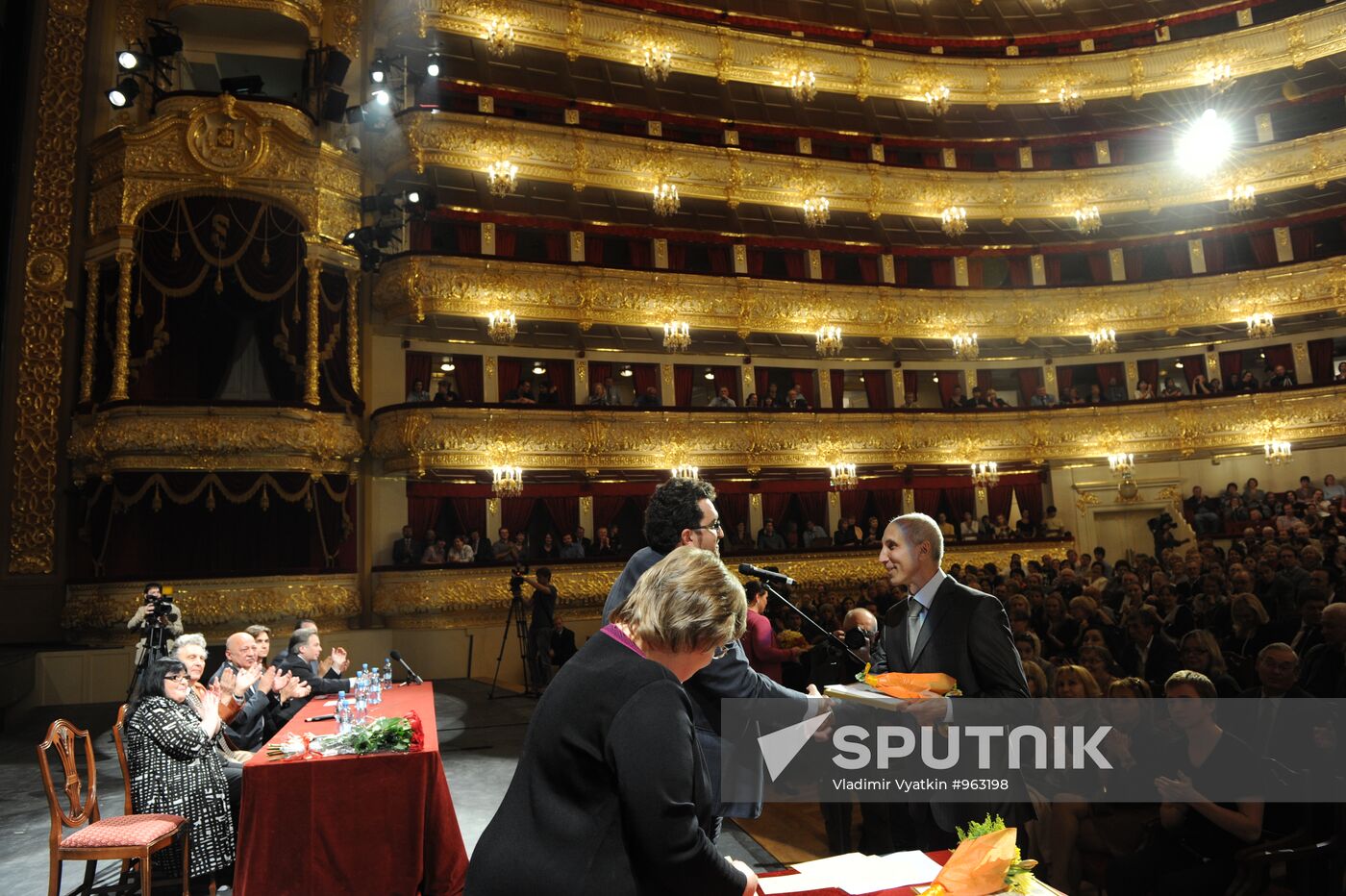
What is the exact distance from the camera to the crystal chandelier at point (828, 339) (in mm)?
17828

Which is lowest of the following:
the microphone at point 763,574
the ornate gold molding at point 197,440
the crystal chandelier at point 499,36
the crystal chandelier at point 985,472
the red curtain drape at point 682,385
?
the microphone at point 763,574

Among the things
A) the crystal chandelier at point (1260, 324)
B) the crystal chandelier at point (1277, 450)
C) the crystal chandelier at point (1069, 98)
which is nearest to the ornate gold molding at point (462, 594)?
the crystal chandelier at point (1277, 450)

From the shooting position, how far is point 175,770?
4559mm

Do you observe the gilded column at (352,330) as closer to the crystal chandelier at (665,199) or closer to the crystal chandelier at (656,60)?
the crystal chandelier at (665,199)

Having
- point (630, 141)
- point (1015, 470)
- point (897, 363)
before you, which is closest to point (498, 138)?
point (630, 141)

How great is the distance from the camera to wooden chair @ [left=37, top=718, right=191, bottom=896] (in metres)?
4.04

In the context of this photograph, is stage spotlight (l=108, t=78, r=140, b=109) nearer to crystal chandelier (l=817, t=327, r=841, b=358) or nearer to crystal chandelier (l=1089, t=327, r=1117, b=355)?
crystal chandelier (l=817, t=327, r=841, b=358)

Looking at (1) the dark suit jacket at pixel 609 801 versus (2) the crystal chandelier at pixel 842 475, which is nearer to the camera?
(1) the dark suit jacket at pixel 609 801

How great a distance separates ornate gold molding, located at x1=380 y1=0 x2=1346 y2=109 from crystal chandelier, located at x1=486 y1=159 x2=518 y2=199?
271cm

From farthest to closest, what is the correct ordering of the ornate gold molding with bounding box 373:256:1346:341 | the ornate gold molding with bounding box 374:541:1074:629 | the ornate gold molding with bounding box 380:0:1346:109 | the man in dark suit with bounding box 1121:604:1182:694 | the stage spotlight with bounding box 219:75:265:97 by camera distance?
1. the ornate gold molding with bounding box 380:0:1346:109
2. the ornate gold molding with bounding box 373:256:1346:341
3. the stage spotlight with bounding box 219:75:265:97
4. the ornate gold molding with bounding box 374:541:1074:629
5. the man in dark suit with bounding box 1121:604:1182:694

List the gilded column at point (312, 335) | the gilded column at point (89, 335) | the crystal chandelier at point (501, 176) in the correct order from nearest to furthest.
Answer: the gilded column at point (89, 335) → the gilded column at point (312, 335) → the crystal chandelier at point (501, 176)

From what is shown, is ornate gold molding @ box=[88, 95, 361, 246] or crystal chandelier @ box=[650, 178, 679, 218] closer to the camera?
ornate gold molding @ box=[88, 95, 361, 246]

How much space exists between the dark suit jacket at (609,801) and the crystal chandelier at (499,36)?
16.7 m

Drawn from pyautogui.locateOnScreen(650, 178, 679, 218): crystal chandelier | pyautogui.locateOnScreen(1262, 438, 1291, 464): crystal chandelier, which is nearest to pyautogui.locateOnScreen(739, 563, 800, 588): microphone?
pyautogui.locateOnScreen(650, 178, 679, 218): crystal chandelier
